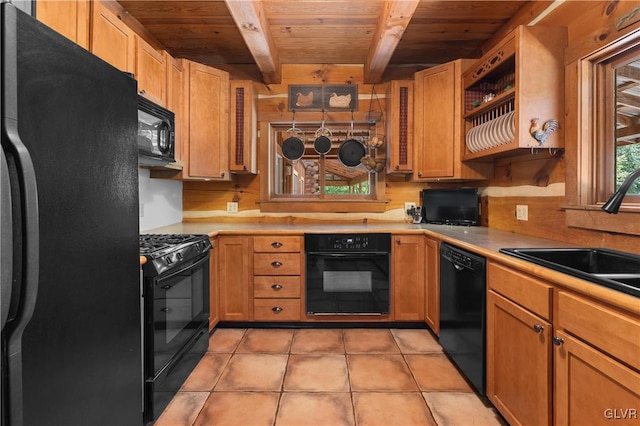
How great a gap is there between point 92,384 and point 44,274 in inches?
15.8

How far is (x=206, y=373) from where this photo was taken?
2.10 m

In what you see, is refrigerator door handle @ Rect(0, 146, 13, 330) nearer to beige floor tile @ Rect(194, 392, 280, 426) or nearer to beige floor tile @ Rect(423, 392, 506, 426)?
beige floor tile @ Rect(194, 392, 280, 426)

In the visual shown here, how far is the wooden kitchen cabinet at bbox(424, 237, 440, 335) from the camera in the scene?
245 centimetres

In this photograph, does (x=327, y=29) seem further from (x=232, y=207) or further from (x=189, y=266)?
(x=189, y=266)

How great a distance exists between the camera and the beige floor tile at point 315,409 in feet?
5.40

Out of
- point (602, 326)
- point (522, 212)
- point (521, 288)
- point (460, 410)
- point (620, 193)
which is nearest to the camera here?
point (602, 326)

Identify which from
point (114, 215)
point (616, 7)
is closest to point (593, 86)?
point (616, 7)

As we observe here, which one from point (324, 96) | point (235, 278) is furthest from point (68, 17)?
point (324, 96)

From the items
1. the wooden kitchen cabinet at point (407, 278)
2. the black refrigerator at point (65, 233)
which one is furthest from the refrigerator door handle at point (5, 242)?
the wooden kitchen cabinet at point (407, 278)

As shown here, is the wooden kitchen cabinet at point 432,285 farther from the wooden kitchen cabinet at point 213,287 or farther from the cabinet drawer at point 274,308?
the wooden kitchen cabinet at point 213,287

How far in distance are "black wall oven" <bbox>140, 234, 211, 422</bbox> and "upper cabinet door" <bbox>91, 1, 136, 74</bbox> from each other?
1047 mm

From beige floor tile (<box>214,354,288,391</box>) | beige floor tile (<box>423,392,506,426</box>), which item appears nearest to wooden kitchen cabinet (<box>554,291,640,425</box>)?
beige floor tile (<box>423,392,506,426</box>)

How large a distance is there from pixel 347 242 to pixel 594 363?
5.95 ft

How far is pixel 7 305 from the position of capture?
0.68 meters
